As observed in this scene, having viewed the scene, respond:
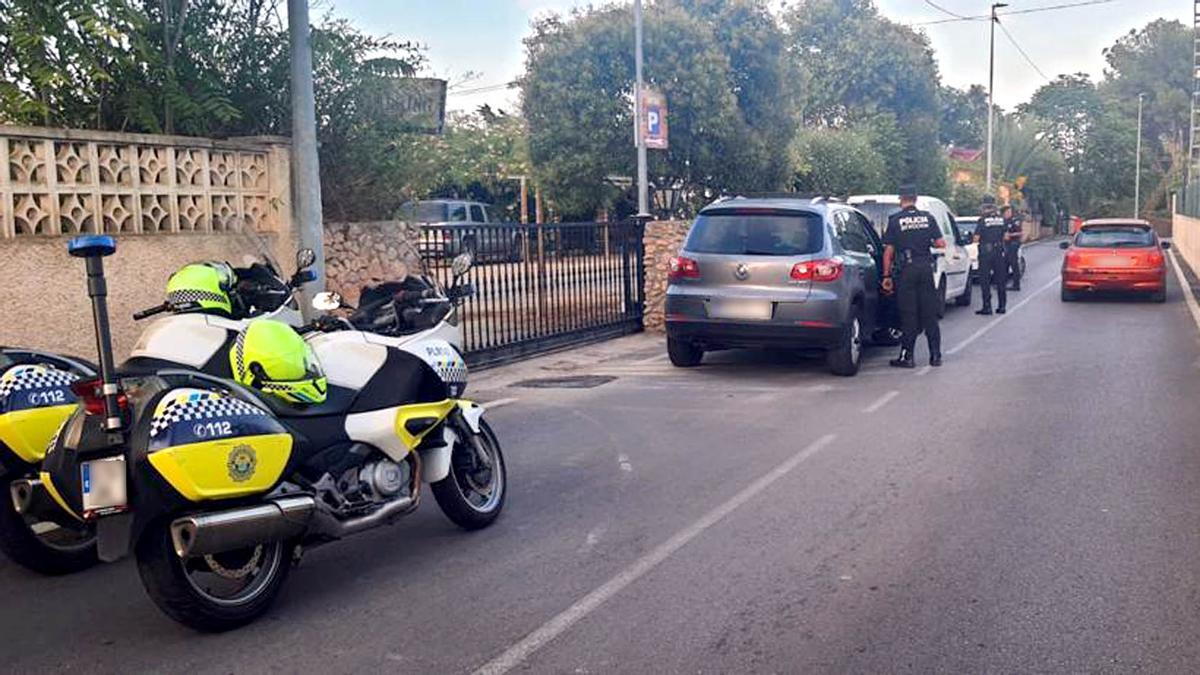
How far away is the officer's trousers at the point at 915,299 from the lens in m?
11.9

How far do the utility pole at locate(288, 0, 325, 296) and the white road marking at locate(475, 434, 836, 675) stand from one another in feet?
14.6

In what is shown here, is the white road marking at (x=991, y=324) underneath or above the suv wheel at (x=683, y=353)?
underneath

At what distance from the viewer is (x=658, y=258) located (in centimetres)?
1555

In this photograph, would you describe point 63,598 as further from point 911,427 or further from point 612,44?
point 612,44

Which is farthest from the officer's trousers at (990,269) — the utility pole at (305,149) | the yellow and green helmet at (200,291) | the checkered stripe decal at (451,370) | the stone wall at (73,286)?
the yellow and green helmet at (200,291)

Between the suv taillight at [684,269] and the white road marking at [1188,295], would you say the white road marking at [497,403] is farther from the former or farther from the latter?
the white road marking at [1188,295]

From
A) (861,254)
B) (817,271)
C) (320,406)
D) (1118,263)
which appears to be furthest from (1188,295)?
(320,406)

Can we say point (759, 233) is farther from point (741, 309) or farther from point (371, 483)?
point (371, 483)

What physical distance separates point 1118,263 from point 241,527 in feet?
58.4

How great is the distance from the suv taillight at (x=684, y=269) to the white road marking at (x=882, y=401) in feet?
7.38

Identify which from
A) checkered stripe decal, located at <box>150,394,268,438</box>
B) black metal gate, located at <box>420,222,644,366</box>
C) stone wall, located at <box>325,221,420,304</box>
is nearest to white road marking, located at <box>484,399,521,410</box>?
black metal gate, located at <box>420,222,644,366</box>

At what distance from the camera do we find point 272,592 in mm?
4883

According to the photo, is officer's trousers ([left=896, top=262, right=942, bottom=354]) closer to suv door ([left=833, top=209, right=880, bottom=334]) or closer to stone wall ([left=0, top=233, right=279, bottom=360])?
suv door ([left=833, top=209, right=880, bottom=334])

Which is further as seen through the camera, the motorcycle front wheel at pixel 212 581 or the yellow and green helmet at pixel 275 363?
the yellow and green helmet at pixel 275 363
